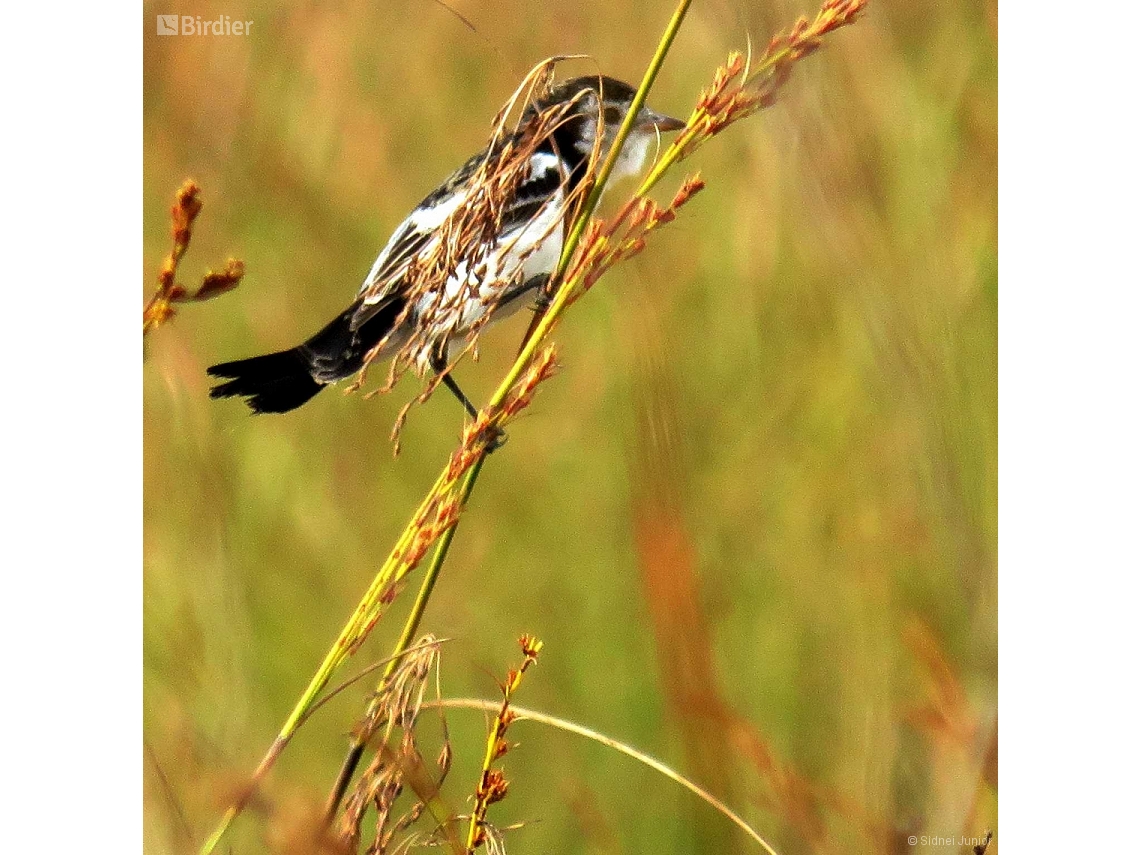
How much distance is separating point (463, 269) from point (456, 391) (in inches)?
3.8

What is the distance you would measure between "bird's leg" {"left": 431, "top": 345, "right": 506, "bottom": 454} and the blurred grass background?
1 centimetres

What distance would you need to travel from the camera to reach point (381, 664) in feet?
2.97

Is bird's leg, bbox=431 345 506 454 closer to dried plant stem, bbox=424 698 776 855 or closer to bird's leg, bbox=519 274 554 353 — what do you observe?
bird's leg, bbox=519 274 554 353

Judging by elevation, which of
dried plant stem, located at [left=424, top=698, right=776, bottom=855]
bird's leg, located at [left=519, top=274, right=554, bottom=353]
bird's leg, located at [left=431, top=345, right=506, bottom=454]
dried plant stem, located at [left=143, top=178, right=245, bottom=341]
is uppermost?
dried plant stem, located at [left=143, top=178, right=245, bottom=341]

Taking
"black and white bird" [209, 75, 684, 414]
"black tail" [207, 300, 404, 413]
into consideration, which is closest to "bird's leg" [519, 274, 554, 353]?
"black and white bird" [209, 75, 684, 414]

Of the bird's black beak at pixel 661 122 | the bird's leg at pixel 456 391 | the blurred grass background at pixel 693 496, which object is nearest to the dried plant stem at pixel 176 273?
the blurred grass background at pixel 693 496

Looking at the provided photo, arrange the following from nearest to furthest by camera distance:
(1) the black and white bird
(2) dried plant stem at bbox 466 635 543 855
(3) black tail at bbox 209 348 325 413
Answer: (2) dried plant stem at bbox 466 635 543 855 < (1) the black and white bird < (3) black tail at bbox 209 348 325 413

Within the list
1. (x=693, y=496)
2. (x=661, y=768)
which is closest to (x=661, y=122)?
(x=693, y=496)

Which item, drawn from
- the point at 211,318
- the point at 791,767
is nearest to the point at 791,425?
the point at 791,767

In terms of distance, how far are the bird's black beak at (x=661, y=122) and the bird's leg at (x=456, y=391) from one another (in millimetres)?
224

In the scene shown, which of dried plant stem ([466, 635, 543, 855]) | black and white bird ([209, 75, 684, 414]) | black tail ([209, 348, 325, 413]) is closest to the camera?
dried plant stem ([466, 635, 543, 855])

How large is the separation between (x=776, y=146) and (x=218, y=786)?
2.14 ft

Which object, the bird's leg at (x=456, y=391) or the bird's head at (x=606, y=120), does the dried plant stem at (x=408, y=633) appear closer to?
the bird's leg at (x=456, y=391)

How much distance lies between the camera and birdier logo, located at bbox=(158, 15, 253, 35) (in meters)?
0.98
